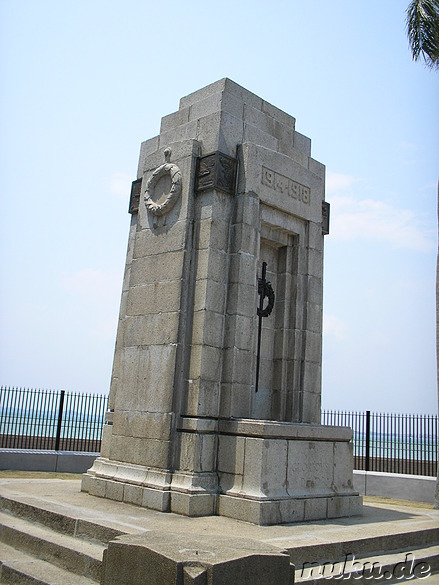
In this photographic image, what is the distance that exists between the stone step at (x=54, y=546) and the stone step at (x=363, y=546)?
2.12m

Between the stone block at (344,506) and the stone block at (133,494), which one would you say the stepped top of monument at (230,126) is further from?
the stone block at (344,506)

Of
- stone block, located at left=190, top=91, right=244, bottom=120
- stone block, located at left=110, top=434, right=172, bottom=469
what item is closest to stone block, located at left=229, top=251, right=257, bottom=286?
stone block, located at left=190, top=91, right=244, bottom=120

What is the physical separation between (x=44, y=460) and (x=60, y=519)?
9.71 m

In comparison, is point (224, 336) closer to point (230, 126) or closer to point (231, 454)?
point (231, 454)

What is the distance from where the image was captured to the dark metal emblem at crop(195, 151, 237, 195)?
30.1 feet

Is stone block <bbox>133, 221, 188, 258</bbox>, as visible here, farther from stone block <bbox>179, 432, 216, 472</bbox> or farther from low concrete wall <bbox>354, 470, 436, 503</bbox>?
low concrete wall <bbox>354, 470, 436, 503</bbox>

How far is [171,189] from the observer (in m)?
9.60

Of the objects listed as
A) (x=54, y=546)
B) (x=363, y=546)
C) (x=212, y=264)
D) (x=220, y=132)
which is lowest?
(x=54, y=546)

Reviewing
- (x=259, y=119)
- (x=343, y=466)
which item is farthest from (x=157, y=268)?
(x=343, y=466)

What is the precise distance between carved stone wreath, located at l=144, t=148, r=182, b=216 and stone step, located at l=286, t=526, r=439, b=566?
5.58 m

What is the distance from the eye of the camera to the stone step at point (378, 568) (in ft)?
20.1

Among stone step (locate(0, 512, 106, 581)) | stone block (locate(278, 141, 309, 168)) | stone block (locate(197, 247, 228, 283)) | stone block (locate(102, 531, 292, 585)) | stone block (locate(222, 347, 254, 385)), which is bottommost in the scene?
stone step (locate(0, 512, 106, 581))

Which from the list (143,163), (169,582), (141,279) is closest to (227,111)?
(143,163)

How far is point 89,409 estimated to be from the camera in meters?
18.8
